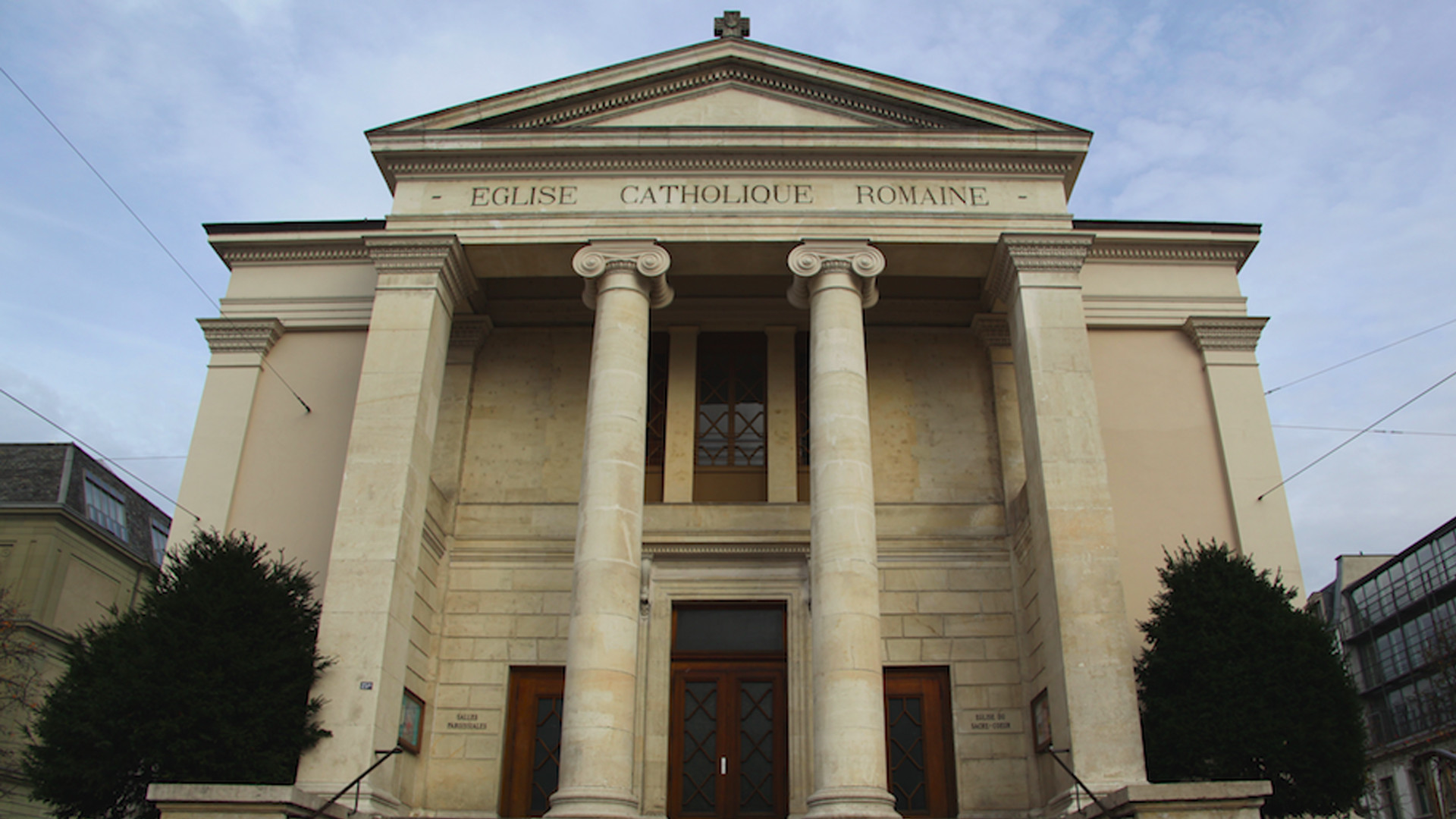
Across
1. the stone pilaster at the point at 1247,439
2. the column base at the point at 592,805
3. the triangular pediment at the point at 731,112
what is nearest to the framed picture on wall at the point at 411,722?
the column base at the point at 592,805

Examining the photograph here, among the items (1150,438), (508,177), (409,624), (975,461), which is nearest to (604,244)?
(508,177)

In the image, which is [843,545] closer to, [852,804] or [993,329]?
[852,804]

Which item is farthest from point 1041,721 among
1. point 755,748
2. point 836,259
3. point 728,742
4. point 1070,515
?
point 836,259

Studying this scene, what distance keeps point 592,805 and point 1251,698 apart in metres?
8.04

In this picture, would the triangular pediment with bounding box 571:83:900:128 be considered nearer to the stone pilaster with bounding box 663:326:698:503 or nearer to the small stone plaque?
the stone pilaster with bounding box 663:326:698:503

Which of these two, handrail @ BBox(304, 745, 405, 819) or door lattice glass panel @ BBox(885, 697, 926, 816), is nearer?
handrail @ BBox(304, 745, 405, 819)

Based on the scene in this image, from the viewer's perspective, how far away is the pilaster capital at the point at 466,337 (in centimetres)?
2002

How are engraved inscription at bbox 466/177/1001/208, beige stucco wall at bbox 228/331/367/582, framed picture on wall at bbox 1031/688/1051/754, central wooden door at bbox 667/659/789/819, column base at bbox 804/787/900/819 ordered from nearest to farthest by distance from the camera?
column base at bbox 804/787/900/819 → framed picture on wall at bbox 1031/688/1051/754 → central wooden door at bbox 667/659/789/819 → engraved inscription at bbox 466/177/1001/208 → beige stucco wall at bbox 228/331/367/582

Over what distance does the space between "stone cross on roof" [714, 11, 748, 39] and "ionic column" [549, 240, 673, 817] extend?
15.0ft

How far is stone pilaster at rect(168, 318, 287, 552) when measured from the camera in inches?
711

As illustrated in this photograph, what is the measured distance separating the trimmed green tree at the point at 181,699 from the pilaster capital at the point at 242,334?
6.46 meters

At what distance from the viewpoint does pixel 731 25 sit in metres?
18.9

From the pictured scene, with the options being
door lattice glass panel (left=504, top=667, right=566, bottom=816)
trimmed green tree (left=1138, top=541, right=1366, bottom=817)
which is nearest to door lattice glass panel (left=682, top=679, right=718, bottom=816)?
door lattice glass panel (left=504, top=667, right=566, bottom=816)

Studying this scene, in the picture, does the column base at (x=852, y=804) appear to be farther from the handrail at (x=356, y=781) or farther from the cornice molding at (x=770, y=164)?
the cornice molding at (x=770, y=164)
